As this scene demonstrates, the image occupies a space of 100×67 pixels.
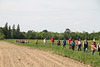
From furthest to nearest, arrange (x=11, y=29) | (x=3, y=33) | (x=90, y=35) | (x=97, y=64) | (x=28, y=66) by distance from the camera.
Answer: (x=11, y=29) → (x=3, y=33) → (x=90, y=35) → (x=97, y=64) → (x=28, y=66)

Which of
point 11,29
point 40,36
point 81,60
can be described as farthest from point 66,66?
point 11,29

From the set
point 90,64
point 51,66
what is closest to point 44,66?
point 51,66

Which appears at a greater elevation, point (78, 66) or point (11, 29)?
point (11, 29)

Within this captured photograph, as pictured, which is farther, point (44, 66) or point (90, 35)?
point (90, 35)

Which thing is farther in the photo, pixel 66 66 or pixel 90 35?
pixel 90 35

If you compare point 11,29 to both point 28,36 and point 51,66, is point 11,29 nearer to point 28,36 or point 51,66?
point 28,36

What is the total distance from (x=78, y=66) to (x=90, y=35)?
89904 millimetres

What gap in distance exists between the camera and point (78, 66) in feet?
33.4

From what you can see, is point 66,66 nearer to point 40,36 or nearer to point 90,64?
point 90,64

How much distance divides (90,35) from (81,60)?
8759cm

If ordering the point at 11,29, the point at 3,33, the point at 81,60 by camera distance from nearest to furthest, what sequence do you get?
the point at 81,60 → the point at 3,33 → the point at 11,29

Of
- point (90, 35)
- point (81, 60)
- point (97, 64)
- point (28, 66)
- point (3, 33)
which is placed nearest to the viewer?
point (28, 66)

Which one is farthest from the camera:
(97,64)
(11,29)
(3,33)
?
(11,29)

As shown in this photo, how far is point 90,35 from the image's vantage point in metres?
97.6
